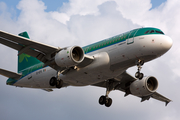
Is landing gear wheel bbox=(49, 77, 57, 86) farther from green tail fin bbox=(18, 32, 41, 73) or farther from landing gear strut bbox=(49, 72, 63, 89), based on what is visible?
green tail fin bbox=(18, 32, 41, 73)

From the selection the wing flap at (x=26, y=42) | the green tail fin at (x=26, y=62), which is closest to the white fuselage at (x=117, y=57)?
the wing flap at (x=26, y=42)

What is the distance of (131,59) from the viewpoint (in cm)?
2998

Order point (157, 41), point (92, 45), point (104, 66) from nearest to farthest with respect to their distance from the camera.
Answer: point (157, 41) → point (104, 66) → point (92, 45)

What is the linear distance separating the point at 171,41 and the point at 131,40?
3.65 meters

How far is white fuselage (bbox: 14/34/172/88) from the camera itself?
29.0 meters

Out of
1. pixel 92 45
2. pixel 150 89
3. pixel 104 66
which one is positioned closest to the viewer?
pixel 104 66

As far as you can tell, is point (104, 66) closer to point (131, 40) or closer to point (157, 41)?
point (131, 40)

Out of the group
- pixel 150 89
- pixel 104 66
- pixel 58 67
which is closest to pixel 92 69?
pixel 104 66

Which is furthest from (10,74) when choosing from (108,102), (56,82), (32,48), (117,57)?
(117,57)

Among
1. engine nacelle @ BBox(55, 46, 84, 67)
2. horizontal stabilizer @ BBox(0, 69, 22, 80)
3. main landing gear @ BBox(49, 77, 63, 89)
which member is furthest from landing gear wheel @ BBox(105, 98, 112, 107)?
horizontal stabilizer @ BBox(0, 69, 22, 80)

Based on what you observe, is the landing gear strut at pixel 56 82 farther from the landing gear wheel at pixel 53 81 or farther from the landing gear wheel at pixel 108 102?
the landing gear wheel at pixel 108 102

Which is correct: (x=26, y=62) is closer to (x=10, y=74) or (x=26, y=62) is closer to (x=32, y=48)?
(x=10, y=74)

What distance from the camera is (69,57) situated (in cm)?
2997

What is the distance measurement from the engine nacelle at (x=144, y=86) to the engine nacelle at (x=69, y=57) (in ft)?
32.8
